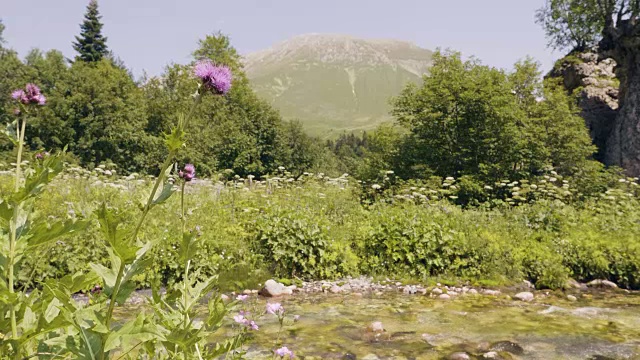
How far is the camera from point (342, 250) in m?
7.76

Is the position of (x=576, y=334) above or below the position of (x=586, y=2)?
below

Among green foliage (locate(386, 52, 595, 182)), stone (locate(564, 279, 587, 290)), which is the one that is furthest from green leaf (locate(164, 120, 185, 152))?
green foliage (locate(386, 52, 595, 182))

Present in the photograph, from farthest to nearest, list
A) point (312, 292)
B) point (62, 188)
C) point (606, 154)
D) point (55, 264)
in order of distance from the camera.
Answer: point (606, 154)
point (62, 188)
point (312, 292)
point (55, 264)

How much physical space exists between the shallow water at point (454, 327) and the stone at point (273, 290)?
0.60ft

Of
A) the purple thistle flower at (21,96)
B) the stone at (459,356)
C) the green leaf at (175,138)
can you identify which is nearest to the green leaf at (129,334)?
the green leaf at (175,138)

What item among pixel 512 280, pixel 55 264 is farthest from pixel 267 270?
pixel 512 280

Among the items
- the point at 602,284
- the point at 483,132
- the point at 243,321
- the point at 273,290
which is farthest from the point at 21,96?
the point at 483,132

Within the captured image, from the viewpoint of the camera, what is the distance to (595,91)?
22.0m

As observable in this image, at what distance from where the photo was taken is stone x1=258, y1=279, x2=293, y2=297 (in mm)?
6598

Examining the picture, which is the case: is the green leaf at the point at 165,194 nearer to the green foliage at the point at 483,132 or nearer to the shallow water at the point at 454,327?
the shallow water at the point at 454,327

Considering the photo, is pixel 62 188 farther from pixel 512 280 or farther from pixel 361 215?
pixel 512 280

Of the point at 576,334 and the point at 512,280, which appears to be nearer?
the point at 576,334

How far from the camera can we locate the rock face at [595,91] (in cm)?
2127

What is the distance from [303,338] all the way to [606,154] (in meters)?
21.0
